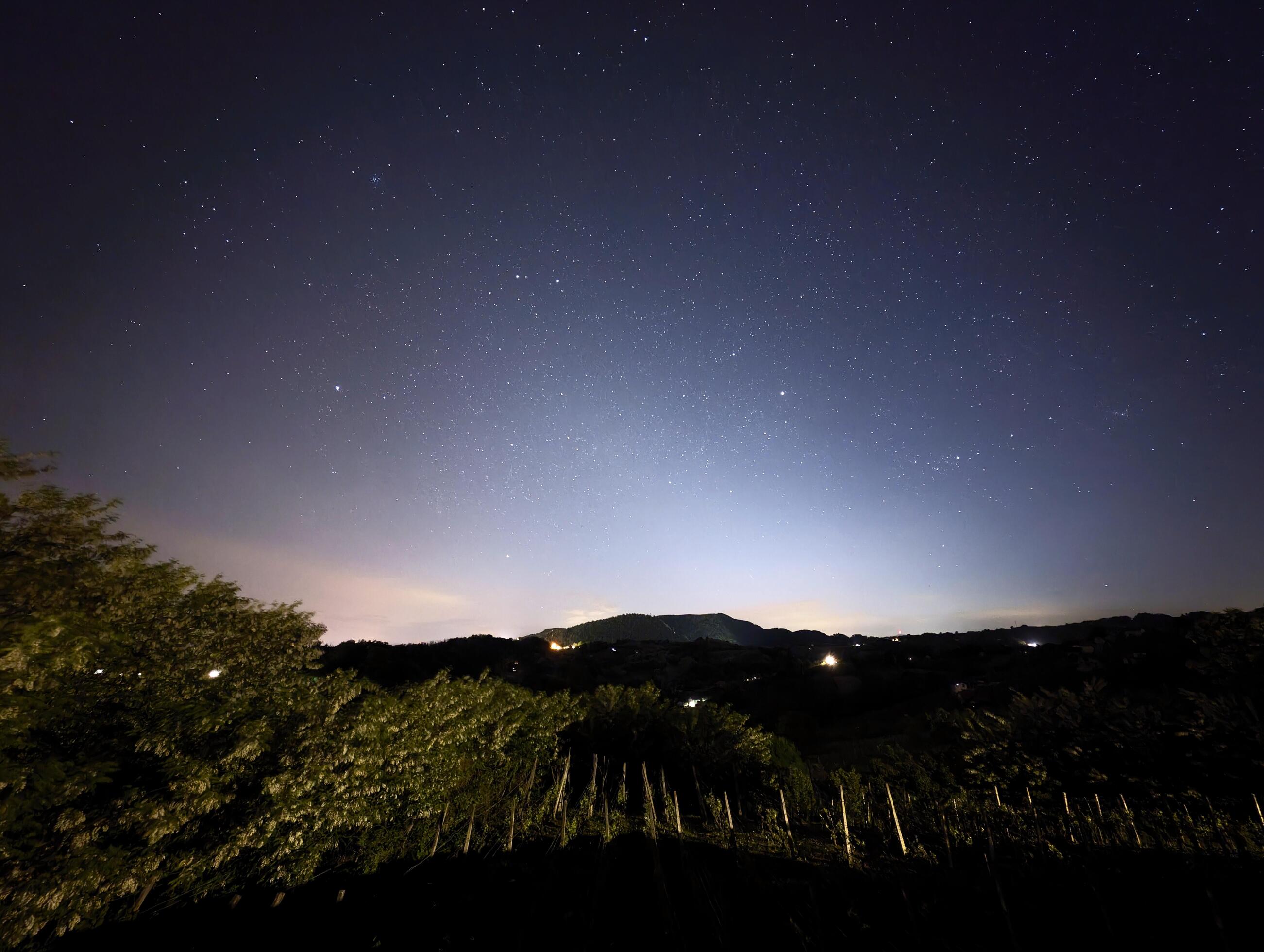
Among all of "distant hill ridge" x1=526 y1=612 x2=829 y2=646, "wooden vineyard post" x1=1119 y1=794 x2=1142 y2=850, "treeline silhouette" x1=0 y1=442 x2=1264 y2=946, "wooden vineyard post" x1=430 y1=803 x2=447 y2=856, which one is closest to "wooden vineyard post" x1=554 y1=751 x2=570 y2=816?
"treeline silhouette" x1=0 y1=442 x2=1264 y2=946

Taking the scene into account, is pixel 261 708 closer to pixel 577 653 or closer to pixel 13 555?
pixel 13 555

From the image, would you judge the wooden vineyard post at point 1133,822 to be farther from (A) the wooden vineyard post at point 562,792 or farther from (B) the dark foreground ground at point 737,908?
(A) the wooden vineyard post at point 562,792

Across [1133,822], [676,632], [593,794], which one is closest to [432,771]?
[593,794]

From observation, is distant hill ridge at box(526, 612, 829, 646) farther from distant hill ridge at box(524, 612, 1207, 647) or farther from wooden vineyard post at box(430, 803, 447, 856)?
wooden vineyard post at box(430, 803, 447, 856)

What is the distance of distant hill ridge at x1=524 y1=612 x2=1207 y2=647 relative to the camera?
266 feet

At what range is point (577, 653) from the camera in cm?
8950

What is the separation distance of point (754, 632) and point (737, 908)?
191914 millimetres

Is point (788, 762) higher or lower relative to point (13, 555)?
lower

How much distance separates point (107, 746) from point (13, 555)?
14.8 feet

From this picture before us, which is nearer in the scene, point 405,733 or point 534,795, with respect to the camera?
point 405,733

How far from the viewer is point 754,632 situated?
189 m

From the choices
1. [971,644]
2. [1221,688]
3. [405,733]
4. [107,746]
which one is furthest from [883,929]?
[971,644]

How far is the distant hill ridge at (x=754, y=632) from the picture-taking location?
80938mm

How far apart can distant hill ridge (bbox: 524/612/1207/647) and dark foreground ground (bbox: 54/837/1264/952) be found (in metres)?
48.3
